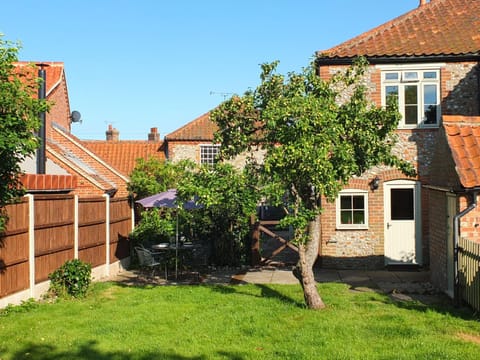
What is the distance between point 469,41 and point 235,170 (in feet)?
30.3

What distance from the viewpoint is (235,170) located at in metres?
10.2

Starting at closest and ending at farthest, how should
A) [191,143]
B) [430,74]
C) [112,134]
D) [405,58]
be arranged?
[405,58] < [430,74] < [191,143] < [112,134]

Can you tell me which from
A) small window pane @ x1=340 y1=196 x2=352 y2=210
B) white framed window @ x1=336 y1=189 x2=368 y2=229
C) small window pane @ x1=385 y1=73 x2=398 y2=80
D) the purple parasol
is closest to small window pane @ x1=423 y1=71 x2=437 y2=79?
small window pane @ x1=385 y1=73 x2=398 y2=80

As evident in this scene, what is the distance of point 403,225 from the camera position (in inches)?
588

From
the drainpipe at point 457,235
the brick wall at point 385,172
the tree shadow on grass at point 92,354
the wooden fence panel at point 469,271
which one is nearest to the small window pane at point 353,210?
the brick wall at point 385,172

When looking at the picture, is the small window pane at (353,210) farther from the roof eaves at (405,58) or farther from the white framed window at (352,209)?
the roof eaves at (405,58)

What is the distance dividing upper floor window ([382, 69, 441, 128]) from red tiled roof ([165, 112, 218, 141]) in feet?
61.1

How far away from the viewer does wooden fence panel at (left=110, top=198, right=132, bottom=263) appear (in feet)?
48.9

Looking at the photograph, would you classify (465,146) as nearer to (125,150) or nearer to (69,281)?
(69,281)

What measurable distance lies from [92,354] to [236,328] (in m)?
2.33

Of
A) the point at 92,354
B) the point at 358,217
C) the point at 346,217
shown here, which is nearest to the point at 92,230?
the point at 92,354

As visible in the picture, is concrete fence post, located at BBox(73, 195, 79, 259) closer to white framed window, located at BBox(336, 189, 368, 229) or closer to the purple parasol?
the purple parasol

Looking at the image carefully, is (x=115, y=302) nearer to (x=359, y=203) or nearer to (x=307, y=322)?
(x=307, y=322)

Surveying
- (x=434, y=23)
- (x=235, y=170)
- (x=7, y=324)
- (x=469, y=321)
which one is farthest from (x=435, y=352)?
(x=434, y=23)
